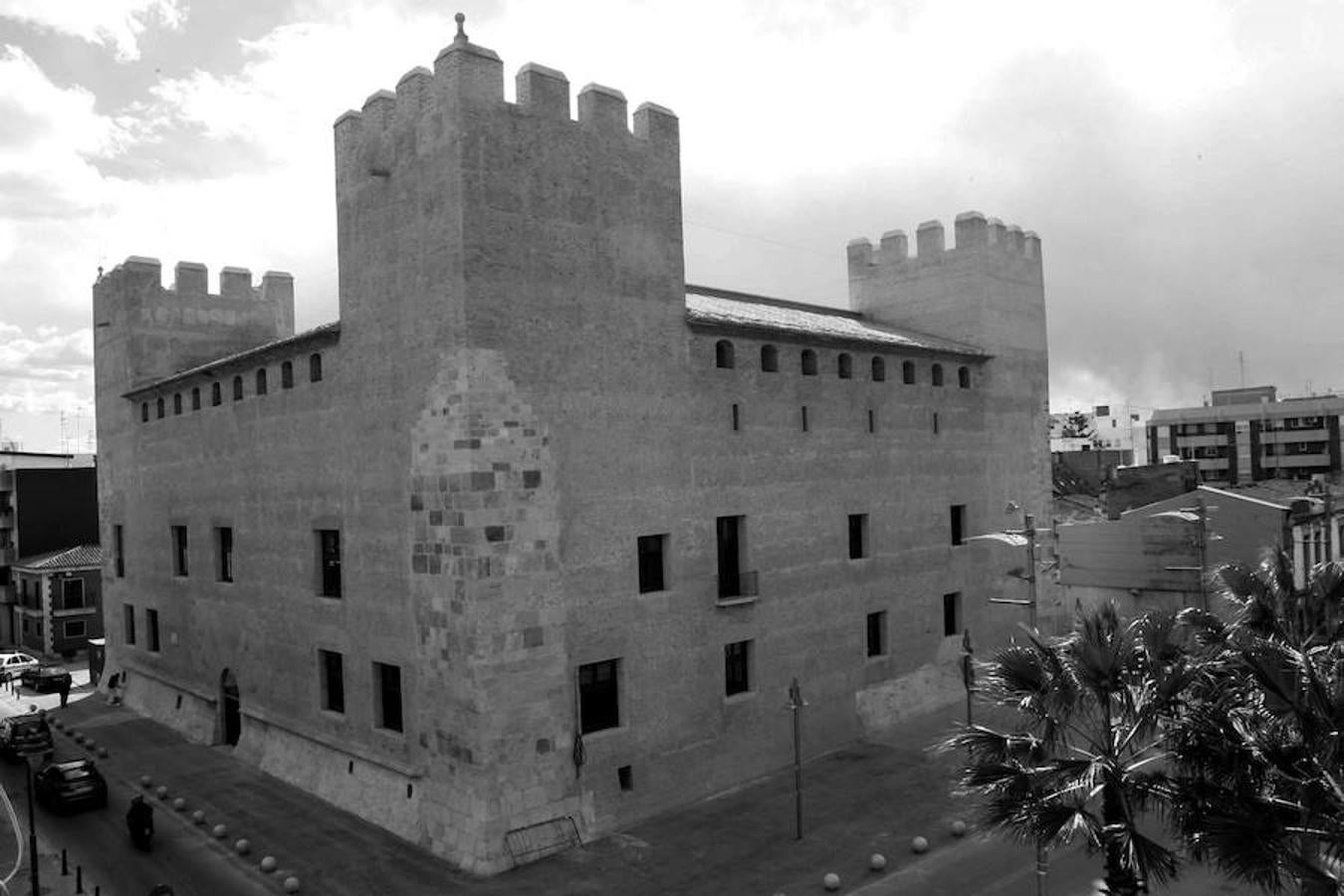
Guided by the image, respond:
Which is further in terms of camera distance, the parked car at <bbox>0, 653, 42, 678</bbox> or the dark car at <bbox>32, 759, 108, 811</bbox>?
the parked car at <bbox>0, 653, 42, 678</bbox>

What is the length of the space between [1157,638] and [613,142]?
48.4 ft

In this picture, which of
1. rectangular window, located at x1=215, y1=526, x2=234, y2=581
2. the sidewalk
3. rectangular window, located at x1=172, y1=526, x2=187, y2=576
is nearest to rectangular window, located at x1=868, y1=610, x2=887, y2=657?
the sidewalk

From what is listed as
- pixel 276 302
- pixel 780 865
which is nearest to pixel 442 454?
pixel 780 865

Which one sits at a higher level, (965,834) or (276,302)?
(276,302)

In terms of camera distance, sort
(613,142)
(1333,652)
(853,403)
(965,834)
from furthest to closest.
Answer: (853,403), (613,142), (965,834), (1333,652)

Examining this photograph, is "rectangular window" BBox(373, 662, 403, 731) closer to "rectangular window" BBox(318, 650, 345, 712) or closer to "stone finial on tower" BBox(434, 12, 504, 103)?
"rectangular window" BBox(318, 650, 345, 712)

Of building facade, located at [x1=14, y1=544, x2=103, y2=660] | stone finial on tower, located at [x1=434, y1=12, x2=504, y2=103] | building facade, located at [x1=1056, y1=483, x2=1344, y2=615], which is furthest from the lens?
building facade, located at [x1=14, y1=544, x2=103, y2=660]

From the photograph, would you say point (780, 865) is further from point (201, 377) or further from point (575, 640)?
point (201, 377)

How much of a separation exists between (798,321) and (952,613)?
10251 mm

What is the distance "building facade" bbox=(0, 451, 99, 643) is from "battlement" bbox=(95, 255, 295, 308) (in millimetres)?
23138

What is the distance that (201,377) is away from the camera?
2859 centimetres

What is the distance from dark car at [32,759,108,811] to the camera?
2323 cm

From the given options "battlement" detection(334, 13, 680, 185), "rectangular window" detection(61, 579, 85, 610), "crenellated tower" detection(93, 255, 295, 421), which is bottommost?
"rectangular window" detection(61, 579, 85, 610)

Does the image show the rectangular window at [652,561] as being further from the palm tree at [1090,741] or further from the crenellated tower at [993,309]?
the crenellated tower at [993,309]
